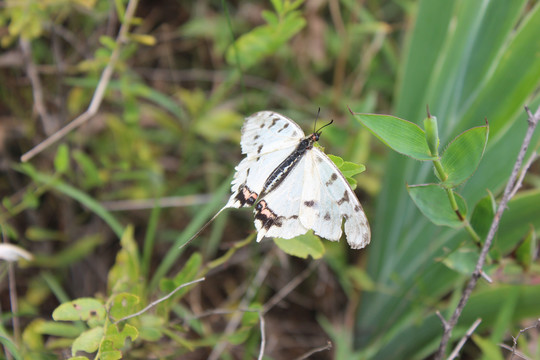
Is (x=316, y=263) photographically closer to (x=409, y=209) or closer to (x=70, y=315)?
(x=409, y=209)

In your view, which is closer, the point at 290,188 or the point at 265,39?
the point at 290,188

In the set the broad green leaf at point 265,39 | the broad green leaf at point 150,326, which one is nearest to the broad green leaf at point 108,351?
the broad green leaf at point 150,326

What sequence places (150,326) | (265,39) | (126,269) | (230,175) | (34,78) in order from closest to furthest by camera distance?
(150,326) < (126,269) < (265,39) < (34,78) < (230,175)

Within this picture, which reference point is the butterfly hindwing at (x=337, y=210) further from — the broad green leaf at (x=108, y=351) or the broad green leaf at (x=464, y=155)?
the broad green leaf at (x=108, y=351)

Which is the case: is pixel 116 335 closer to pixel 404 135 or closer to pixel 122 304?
pixel 122 304

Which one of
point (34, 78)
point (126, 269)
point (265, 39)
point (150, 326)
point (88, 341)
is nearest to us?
point (88, 341)

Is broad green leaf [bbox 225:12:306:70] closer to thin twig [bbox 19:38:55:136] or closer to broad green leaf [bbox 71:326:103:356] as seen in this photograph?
thin twig [bbox 19:38:55:136]

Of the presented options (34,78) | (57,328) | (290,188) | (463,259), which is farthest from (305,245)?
(34,78)
